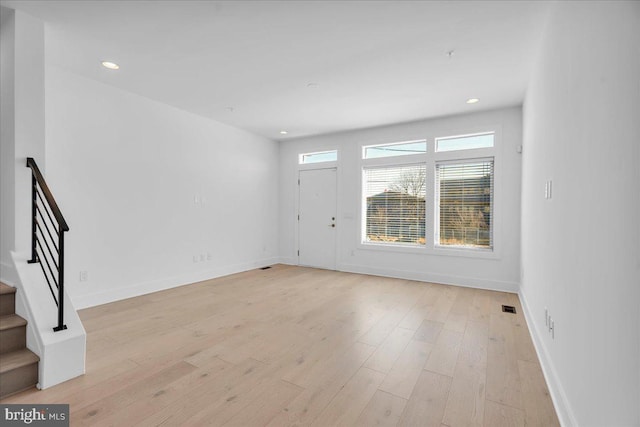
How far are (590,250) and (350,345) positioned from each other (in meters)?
1.91

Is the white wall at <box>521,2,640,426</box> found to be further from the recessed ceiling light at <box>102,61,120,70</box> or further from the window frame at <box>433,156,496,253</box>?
the recessed ceiling light at <box>102,61,120,70</box>

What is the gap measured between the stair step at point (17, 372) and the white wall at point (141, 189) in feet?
5.39

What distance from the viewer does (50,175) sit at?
11.0 ft

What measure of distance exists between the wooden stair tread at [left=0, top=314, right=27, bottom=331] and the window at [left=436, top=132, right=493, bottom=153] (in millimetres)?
5381

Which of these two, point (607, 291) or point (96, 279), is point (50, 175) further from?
point (607, 291)

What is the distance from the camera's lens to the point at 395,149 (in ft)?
18.0

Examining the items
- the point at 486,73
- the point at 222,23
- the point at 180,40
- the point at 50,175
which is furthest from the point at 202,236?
the point at 486,73

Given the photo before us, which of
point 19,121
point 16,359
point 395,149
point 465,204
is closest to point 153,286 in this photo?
point 16,359

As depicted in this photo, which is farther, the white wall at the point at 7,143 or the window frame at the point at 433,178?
the window frame at the point at 433,178

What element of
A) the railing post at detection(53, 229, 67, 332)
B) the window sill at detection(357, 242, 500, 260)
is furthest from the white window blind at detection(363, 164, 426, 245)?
the railing post at detection(53, 229, 67, 332)

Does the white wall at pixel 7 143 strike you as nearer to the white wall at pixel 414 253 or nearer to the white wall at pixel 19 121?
the white wall at pixel 19 121

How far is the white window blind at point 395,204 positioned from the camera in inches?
208

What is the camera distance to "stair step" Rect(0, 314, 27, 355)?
2143 millimetres

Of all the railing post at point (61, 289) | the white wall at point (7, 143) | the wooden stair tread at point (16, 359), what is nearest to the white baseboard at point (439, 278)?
the railing post at point (61, 289)
